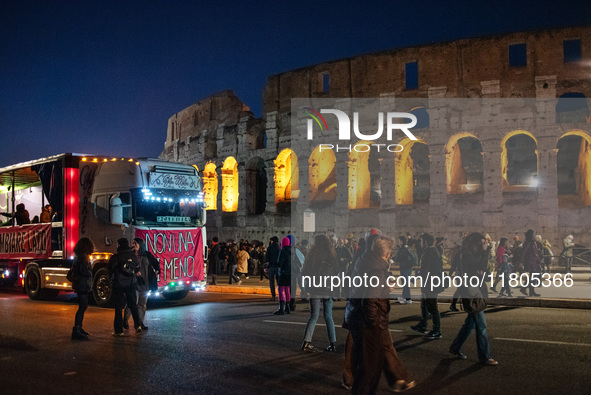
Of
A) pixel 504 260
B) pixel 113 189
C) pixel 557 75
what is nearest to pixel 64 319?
pixel 113 189

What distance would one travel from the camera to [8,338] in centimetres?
851

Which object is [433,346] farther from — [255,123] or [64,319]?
[255,123]

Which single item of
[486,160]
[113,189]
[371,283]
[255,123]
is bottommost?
[371,283]

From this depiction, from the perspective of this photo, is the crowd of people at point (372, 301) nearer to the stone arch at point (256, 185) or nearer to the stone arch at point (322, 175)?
the stone arch at point (322, 175)

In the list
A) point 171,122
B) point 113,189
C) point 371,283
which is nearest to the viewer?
point 371,283

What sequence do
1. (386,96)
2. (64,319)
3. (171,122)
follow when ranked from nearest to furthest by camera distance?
(64,319) → (386,96) → (171,122)

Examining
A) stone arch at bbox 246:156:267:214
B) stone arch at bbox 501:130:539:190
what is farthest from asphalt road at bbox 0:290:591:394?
stone arch at bbox 501:130:539:190

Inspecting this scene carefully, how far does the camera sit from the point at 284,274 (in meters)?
10.8

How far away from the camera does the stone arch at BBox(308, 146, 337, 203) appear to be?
27812 mm

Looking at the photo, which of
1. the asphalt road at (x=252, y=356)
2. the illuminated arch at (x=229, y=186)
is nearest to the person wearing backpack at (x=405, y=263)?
the asphalt road at (x=252, y=356)

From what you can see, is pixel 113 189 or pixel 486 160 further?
pixel 486 160

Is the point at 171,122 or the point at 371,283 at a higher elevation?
the point at 171,122

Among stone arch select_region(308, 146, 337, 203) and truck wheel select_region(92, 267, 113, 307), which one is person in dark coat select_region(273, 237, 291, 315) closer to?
truck wheel select_region(92, 267, 113, 307)

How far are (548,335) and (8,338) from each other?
8690mm
